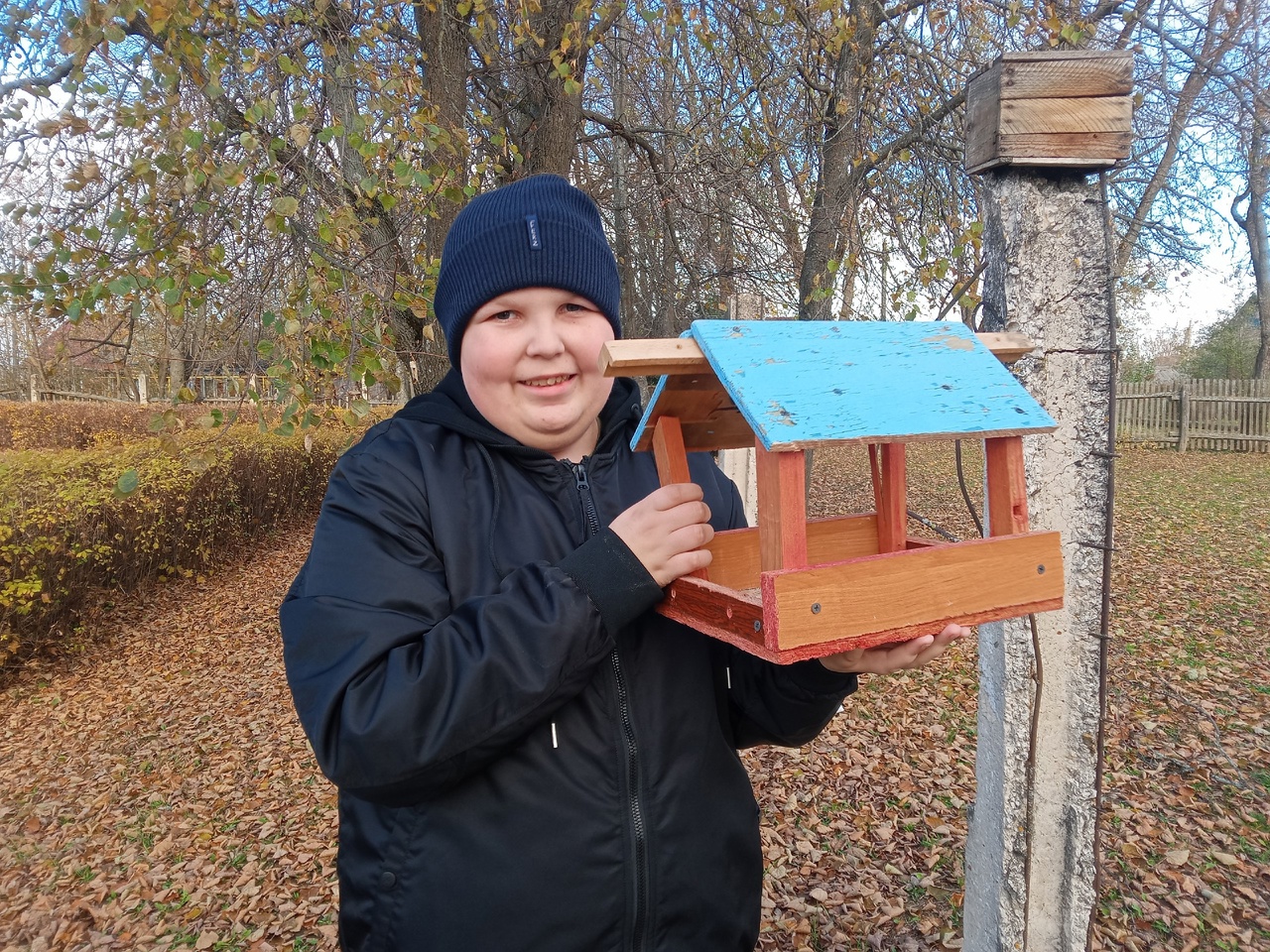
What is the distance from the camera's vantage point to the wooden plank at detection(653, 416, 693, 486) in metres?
1.46

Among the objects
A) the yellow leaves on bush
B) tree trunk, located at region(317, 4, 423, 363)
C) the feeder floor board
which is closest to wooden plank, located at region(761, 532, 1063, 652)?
the feeder floor board

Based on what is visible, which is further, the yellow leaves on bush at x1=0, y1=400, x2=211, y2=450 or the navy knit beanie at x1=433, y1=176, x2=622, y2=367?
the yellow leaves on bush at x1=0, y1=400, x2=211, y2=450

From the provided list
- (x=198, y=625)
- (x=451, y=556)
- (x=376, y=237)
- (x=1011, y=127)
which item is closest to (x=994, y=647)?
(x=1011, y=127)

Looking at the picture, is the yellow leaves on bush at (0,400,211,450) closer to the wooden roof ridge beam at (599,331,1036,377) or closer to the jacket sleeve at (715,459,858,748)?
the jacket sleeve at (715,459,858,748)

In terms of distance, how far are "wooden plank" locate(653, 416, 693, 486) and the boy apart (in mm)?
118

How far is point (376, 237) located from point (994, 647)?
4.02 m

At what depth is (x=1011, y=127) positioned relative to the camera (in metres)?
1.59

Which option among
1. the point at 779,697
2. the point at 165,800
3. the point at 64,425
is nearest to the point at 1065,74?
the point at 779,697

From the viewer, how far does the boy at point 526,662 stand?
1169 mm

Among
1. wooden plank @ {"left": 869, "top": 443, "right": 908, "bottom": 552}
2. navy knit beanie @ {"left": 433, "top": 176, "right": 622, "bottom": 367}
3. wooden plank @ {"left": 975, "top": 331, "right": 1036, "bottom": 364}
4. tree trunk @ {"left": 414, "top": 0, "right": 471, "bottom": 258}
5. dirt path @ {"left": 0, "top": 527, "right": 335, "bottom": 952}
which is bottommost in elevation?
dirt path @ {"left": 0, "top": 527, "right": 335, "bottom": 952}

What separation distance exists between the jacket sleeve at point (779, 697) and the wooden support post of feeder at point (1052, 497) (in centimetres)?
51

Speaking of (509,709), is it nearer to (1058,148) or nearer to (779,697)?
(779,697)

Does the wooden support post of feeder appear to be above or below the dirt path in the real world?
above

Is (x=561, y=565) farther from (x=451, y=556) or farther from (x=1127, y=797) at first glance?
(x=1127, y=797)
